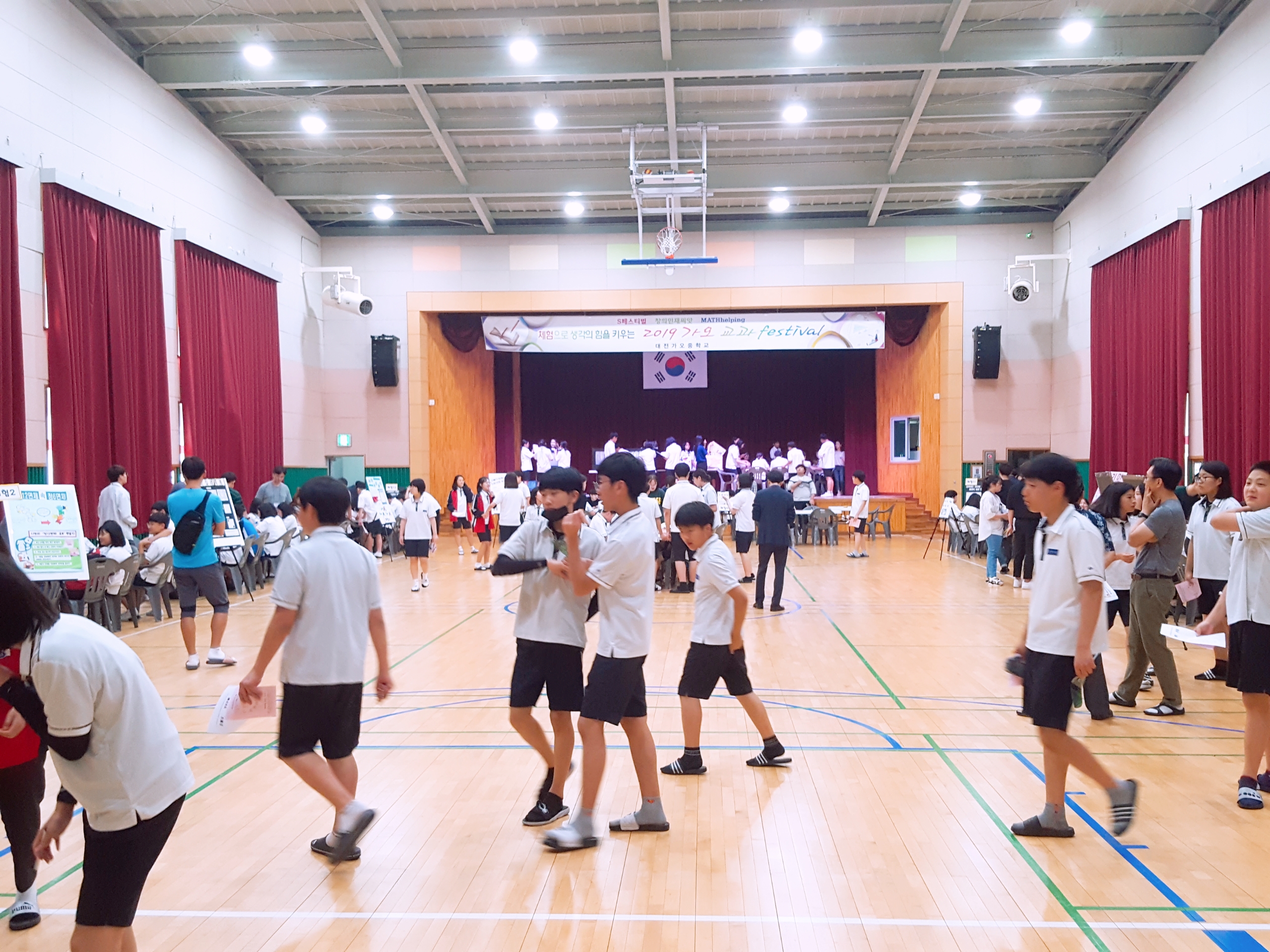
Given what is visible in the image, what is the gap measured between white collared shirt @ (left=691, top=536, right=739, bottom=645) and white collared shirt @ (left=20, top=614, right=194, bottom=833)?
2.69m

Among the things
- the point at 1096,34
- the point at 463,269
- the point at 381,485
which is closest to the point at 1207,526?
the point at 1096,34

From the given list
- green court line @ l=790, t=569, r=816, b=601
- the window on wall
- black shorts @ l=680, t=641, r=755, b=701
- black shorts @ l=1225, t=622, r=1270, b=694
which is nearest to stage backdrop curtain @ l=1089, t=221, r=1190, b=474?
the window on wall

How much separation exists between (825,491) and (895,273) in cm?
628

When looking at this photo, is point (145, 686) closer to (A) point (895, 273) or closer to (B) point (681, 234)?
(B) point (681, 234)

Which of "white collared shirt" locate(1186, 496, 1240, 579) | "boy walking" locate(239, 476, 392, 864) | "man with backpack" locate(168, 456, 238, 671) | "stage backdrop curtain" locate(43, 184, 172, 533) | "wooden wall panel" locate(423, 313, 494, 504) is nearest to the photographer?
"boy walking" locate(239, 476, 392, 864)

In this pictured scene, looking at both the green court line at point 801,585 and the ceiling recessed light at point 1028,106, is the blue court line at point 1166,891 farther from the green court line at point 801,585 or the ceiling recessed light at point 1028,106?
the ceiling recessed light at point 1028,106

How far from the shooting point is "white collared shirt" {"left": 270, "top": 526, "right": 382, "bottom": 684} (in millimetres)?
3352

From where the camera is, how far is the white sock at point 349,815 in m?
3.44

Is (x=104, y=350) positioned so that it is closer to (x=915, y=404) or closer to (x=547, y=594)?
(x=547, y=594)

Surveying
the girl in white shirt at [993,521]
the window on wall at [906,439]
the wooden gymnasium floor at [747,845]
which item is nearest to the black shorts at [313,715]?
the wooden gymnasium floor at [747,845]

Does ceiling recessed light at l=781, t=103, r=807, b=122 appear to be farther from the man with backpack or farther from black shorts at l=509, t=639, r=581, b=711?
black shorts at l=509, t=639, r=581, b=711

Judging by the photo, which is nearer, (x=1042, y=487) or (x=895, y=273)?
(x=1042, y=487)

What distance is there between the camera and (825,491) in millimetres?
23422

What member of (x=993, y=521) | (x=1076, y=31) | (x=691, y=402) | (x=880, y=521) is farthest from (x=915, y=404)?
(x=1076, y=31)
